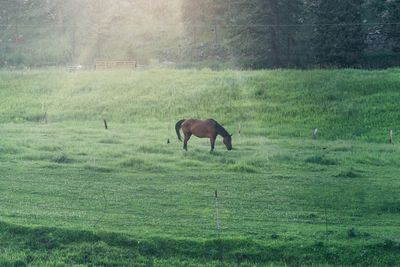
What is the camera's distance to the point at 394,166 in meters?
32.8

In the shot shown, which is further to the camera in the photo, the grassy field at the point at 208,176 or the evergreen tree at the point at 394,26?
the evergreen tree at the point at 394,26

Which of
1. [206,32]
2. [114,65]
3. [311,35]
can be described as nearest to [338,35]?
[311,35]

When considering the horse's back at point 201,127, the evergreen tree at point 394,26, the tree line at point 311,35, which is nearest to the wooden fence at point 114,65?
the tree line at point 311,35

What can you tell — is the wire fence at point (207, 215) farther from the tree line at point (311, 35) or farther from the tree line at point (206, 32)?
the tree line at point (206, 32)

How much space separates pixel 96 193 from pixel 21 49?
73628 mm

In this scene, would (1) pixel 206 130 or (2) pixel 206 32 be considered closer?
(1) pixel 206 130

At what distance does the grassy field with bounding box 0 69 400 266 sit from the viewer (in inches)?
818

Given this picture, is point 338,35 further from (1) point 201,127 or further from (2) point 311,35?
(1) point 201,127

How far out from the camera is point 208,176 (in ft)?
97.1

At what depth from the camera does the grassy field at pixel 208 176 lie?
68.1 feet

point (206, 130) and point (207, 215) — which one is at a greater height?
point (206, 130)

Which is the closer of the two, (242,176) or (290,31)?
(242,176)

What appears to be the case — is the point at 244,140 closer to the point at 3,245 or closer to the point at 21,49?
the point at 3,245

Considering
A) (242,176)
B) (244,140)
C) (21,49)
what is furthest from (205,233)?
(21,49)
